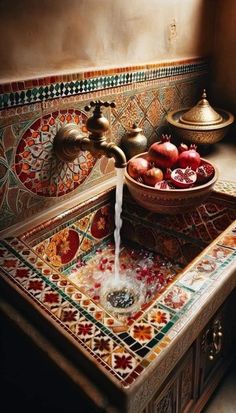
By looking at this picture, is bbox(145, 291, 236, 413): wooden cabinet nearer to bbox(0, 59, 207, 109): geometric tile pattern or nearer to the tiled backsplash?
the tiled backsplash

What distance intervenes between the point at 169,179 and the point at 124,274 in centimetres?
39

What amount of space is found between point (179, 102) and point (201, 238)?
0.83m

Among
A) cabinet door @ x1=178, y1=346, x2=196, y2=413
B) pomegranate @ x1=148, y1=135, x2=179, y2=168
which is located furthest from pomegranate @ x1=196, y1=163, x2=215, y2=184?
cabinet door @ x1=178, y1=346, x2=196, y2=413

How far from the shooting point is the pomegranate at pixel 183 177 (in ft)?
4.15

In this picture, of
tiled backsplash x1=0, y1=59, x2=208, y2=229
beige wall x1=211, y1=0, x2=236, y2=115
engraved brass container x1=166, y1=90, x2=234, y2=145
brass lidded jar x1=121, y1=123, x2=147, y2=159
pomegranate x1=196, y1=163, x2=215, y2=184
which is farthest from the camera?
beige wall x1=211, y1=0, x2=236, y2=115

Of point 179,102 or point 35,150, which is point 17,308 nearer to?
point 35,150

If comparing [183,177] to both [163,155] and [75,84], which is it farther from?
[75,84]

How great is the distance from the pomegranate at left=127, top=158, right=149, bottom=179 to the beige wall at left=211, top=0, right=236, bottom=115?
0.97 m

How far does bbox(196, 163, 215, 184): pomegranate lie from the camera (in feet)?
4.36

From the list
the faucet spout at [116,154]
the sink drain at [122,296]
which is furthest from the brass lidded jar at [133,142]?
the sink drain at [122,296]

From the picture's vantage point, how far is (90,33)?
4.08 ft

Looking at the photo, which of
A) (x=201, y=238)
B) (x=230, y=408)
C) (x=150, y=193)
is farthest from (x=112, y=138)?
(x=230, y=408)

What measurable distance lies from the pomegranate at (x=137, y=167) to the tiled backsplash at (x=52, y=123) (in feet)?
0.59

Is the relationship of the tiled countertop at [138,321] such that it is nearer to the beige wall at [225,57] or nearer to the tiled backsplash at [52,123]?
the tiled backsplash at [52,123]
